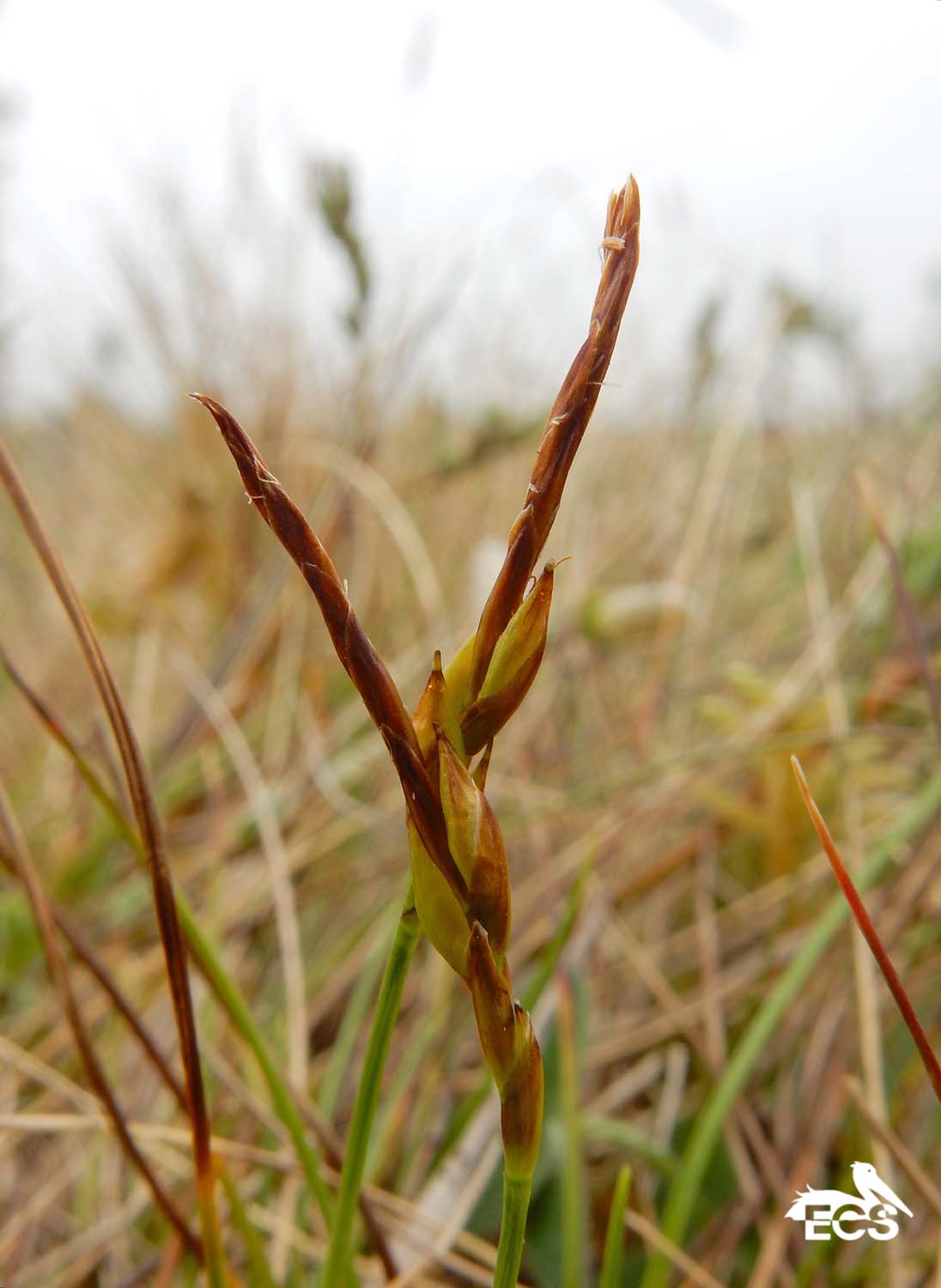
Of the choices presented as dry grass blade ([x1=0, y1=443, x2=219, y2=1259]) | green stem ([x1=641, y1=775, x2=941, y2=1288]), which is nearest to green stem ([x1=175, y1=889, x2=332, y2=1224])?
dry grass blade ([x1=0, y1=443, x2=219, y2=1259])

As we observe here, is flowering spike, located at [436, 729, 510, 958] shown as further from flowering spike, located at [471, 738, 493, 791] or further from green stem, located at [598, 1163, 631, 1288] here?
green stem, located at [598, 1163, 631, 1288]

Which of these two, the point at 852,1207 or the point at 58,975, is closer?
the point at 58,975

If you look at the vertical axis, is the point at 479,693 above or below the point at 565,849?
below

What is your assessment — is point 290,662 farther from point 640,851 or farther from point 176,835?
point 640,851

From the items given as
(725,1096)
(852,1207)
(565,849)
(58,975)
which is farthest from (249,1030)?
(565,849)

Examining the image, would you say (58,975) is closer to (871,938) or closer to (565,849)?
(871,938)

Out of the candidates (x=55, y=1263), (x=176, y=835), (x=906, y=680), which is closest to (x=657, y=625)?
(x=906, y=680)
